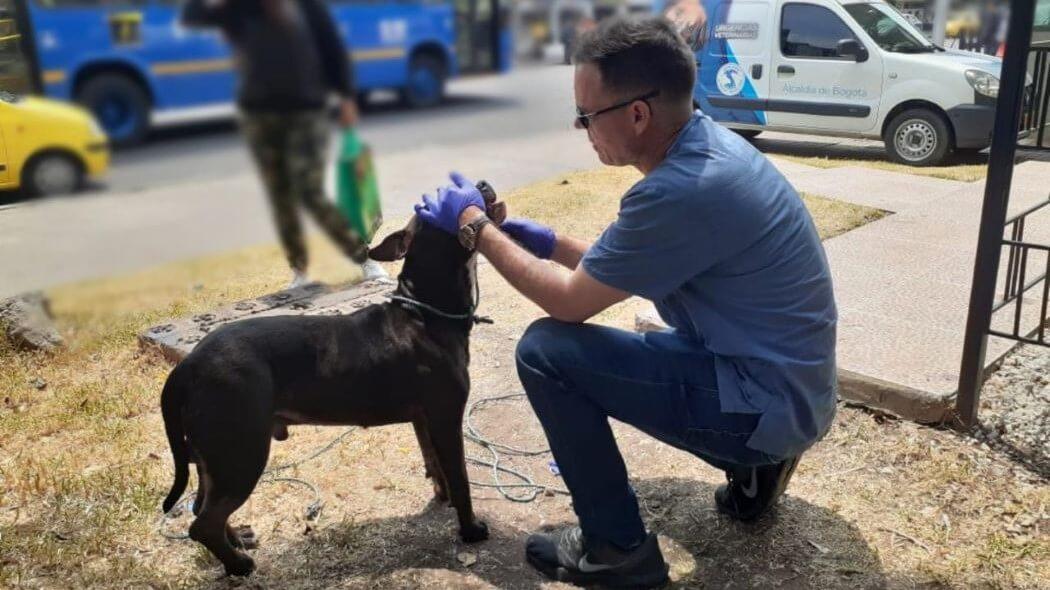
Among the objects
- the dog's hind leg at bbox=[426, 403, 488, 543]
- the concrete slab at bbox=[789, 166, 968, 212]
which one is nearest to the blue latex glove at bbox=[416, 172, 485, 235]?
the dog's hind leg at bbox=[426, 403, 488, 543]

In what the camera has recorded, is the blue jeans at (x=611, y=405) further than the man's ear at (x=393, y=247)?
Yes

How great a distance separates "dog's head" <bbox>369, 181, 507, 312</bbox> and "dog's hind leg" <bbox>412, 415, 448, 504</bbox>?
41 cm

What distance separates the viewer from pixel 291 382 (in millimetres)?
2246

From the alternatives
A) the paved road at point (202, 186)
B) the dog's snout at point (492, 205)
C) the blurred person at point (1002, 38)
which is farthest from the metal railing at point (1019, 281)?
the paved road at point (202, 186)

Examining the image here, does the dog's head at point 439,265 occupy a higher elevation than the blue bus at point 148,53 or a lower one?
lower

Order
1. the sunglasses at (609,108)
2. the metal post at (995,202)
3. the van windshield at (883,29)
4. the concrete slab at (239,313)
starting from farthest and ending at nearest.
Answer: the van windshield at (883,29), the concrete slab at (239,313), the metal post at (995,202), the sunglasses at (609,108)

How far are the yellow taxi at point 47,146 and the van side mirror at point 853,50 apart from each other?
766 cm

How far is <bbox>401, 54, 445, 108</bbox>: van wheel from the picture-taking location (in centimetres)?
74

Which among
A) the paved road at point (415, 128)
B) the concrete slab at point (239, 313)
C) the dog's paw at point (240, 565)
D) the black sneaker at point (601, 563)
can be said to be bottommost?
the black sneaker at point (601, 563)

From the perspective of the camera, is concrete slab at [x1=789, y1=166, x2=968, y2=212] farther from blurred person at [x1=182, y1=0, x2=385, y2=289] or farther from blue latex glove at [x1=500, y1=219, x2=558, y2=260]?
blurred person at [x1=182, y1=0, x2=385, y2=289]

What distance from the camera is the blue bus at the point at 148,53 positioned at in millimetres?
602

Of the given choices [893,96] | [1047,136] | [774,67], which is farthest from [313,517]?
[893,96]

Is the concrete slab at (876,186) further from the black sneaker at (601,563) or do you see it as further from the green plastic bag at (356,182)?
the green plastic bag at (356,182)

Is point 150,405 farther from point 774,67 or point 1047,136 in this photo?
point 774,67
